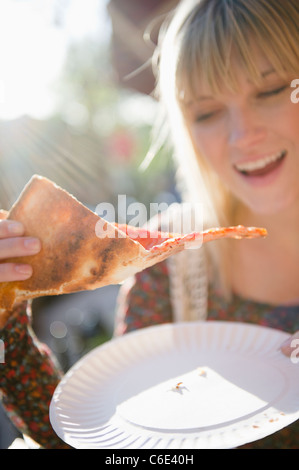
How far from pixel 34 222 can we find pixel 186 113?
1.18m

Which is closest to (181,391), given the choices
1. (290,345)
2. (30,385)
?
(290,345)

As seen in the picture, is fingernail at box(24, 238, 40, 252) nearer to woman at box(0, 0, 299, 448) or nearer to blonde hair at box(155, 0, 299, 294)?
woman at box(0, 0, 299, 448)

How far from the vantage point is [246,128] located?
171 centimetres

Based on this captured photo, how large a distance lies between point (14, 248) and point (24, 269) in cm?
8

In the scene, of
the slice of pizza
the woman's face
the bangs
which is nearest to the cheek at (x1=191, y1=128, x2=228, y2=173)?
the woman's face

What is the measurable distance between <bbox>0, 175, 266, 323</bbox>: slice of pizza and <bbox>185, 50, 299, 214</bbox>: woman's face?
622 millimetres

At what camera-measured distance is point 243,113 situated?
1729mm

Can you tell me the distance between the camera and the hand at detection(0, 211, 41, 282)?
3.97 feet

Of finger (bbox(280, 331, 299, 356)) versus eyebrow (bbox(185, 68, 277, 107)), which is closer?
finger (bbox(280, 331, 299, 356))

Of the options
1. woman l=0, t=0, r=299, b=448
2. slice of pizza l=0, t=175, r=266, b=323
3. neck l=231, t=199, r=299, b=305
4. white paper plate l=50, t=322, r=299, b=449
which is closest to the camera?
white paper plate l=50, t=322, r=299, b=449

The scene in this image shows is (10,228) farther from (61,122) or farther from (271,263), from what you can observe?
(61,122)

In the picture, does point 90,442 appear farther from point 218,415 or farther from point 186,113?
point 186,113

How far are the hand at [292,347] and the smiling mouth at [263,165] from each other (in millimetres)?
844

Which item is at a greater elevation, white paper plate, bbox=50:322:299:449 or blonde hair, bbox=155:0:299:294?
blonde hair, bbox=155:0:299:294
